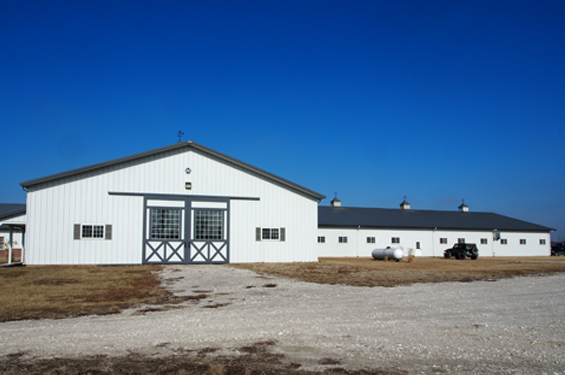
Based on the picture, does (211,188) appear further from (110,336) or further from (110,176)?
(110,336)

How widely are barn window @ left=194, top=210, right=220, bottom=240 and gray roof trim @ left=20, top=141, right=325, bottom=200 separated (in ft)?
10.7

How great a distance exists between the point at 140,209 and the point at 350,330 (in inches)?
787

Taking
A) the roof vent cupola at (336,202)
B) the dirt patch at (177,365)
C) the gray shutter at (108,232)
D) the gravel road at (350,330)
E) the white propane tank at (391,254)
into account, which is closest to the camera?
the dirt patch at (177,365)

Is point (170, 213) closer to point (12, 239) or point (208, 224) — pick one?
point (208, 224)

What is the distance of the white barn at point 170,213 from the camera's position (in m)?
24.3

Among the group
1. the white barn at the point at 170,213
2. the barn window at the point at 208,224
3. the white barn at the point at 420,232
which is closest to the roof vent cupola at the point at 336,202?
the white barn at the point at 420,232

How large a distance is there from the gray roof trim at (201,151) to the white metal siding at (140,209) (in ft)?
1.01

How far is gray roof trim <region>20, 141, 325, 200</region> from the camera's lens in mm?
24078

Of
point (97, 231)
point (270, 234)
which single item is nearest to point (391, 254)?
point (270, 234)

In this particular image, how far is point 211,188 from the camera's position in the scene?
27.4 meters

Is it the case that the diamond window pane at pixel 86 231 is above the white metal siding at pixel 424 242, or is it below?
above

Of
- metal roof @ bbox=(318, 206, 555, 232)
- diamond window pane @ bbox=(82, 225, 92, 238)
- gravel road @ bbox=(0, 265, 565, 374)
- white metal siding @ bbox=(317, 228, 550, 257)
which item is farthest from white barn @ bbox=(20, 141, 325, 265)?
metal roof @ bbox=(318, 206, 555, 232)

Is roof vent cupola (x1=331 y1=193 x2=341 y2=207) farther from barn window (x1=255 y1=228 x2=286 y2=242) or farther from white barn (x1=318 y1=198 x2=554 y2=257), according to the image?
barn window (x1=255 y1=228 x2=286 y2=242)

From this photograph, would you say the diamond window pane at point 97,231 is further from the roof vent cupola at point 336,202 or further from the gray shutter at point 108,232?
the roof vent cupola at point 336,202
